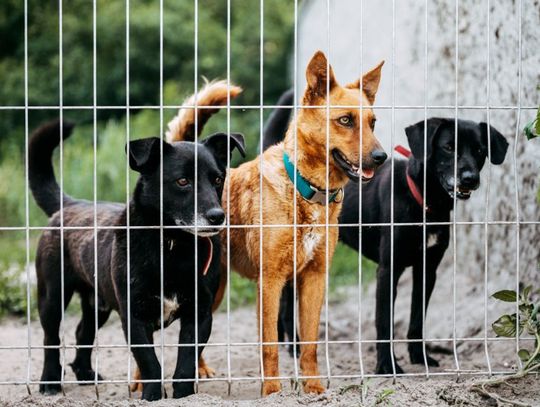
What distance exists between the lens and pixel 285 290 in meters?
6.50

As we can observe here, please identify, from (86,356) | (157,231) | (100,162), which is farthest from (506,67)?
(100,162)

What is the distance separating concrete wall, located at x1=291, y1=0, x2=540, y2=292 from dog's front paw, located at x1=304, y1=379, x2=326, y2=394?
1.22 m

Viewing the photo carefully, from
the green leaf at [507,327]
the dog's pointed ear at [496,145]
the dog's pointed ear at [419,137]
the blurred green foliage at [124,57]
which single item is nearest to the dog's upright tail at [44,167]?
the dog's pointed ear at [419,137]

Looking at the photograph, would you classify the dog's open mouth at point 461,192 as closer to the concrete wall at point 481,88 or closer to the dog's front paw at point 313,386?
the concrete wall at point 481,88

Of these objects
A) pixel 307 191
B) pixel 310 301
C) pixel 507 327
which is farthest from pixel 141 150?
pixel 507 327

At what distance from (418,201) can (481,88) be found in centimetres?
175

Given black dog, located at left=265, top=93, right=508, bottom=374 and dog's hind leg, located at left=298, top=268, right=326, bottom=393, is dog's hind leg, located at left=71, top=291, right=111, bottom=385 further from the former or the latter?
black dog, located at left=265, top=93, right=508, bottom=374

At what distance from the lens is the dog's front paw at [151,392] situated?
4.40 m

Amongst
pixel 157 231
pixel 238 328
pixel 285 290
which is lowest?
pixel 238 328

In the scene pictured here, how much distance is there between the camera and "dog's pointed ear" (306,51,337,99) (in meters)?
4.68

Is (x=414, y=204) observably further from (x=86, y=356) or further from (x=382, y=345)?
(x=86, y=356)

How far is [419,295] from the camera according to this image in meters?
5.77

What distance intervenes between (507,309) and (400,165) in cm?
116

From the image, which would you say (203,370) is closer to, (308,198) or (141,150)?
(308,198)
